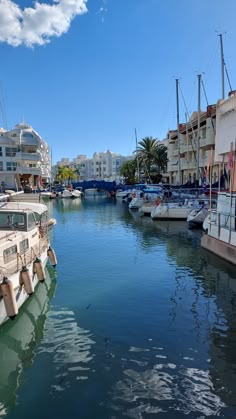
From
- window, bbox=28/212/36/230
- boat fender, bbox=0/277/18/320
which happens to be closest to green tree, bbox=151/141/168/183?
window, bbox=28/212/36/230

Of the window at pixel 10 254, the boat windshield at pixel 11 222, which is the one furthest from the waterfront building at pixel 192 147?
the window at pixel 10 254

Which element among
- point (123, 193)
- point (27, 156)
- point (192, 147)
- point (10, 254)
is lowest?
point (10, 254)

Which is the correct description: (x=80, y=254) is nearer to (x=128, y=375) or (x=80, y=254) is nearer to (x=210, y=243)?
(x=210, y=243)

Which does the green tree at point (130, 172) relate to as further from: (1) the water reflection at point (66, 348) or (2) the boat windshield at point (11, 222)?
(1) the water reflection at point (66, 348)

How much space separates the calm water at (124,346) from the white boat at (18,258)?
111 cm

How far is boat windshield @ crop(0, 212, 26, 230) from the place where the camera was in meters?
14.8

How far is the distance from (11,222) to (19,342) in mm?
5925

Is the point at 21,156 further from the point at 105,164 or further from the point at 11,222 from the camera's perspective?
the point at 105,164

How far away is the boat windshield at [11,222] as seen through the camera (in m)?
14.8

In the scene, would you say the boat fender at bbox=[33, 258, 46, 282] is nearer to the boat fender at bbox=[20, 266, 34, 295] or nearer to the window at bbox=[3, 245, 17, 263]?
the window at bbox=[3, 245, 17, 263]

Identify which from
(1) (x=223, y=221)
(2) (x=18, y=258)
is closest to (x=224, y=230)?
(1) (x=223, y=221)

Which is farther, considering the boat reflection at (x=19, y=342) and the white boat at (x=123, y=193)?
the white boat at (x=123, y=193)

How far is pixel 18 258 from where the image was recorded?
12664mm

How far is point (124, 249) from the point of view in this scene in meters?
25.7
